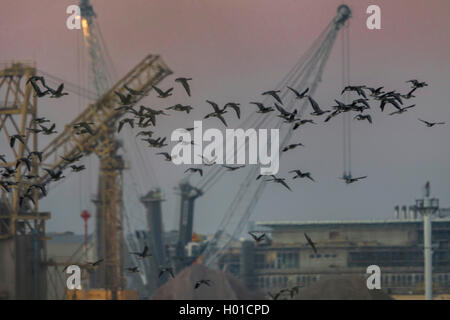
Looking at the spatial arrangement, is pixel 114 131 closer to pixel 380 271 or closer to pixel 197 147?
pixel 197 147

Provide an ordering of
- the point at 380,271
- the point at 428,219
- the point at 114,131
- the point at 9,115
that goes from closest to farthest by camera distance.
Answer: the point at 9,115 → the point at 114,131 → the point at 428,219 → the point at 380,271

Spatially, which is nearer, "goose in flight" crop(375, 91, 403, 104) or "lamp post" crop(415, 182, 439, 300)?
"goose in flight" crop(375, 91, 403, 104)

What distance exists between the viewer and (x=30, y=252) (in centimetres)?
14600

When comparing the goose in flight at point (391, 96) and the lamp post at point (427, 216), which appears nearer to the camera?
the goose in flight at point (391, 96)

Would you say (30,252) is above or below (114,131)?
below

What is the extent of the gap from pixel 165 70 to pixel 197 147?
35.4 m

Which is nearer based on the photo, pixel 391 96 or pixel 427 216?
pixel 391 96
